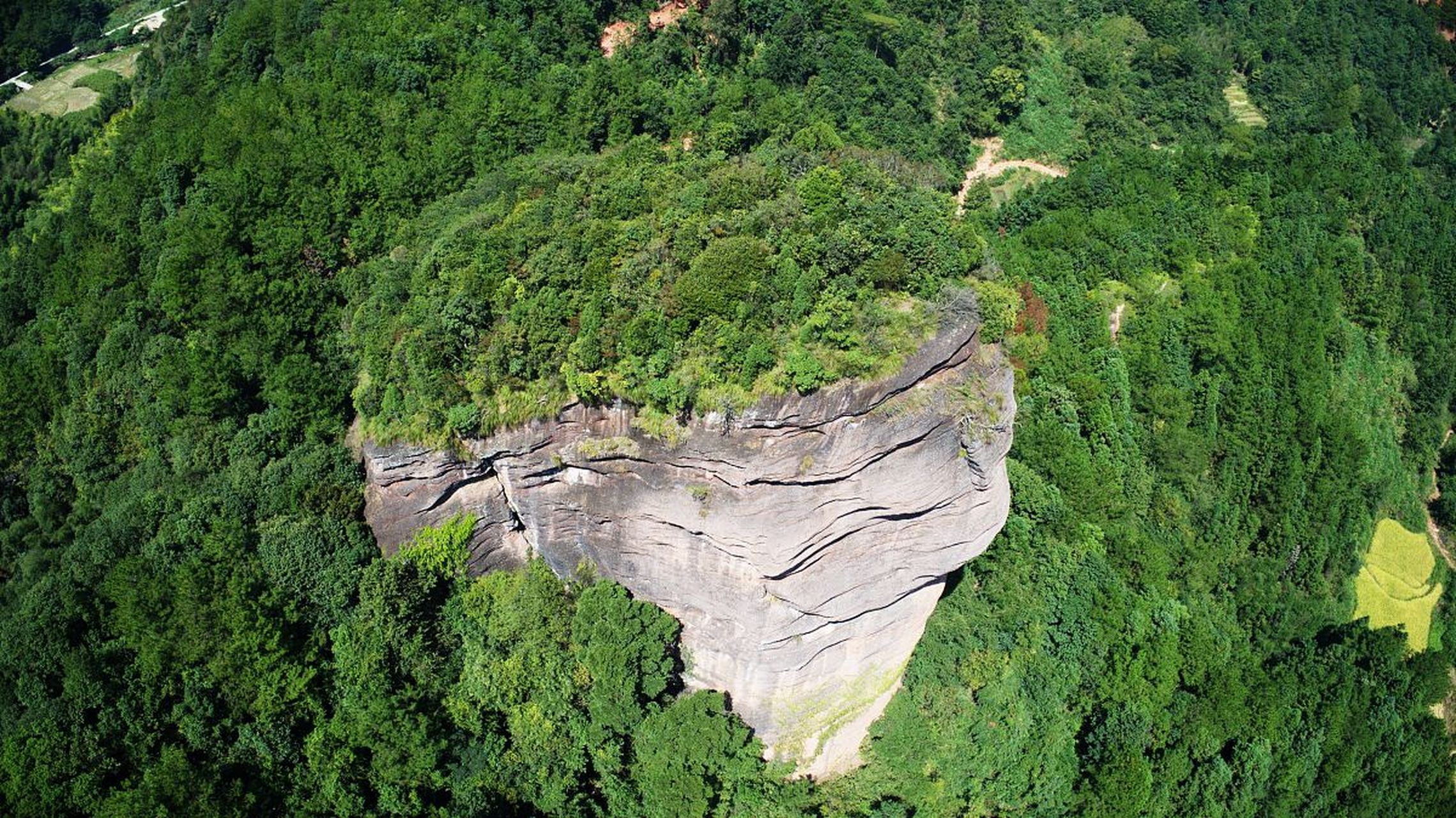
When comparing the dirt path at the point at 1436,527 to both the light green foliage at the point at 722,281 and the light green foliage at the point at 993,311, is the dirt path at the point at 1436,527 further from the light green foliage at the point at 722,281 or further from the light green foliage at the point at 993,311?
the light green foliage at the point at 722,281

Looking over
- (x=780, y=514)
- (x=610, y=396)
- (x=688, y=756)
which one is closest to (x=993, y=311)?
(x=780, y=514)

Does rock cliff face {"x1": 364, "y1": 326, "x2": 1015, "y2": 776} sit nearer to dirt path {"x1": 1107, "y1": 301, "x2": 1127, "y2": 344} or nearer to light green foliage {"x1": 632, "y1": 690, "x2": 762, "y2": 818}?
light green foliage {"x1": 632, "y1": 690, "x2": 762, "y2": 818}

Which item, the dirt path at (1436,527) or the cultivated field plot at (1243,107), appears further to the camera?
the cultivated field plot at (1243,107)

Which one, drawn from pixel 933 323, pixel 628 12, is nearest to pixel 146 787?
pixel 933 323

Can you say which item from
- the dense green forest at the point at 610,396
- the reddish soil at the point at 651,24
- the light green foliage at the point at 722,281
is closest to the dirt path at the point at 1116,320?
the dense green forest at the point at 610,396

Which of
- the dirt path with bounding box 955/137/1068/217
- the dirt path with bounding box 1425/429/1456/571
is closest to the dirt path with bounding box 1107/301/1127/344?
the dirt path with bounding box 955/137/1068/217

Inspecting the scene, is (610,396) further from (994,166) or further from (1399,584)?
(1399,584)
